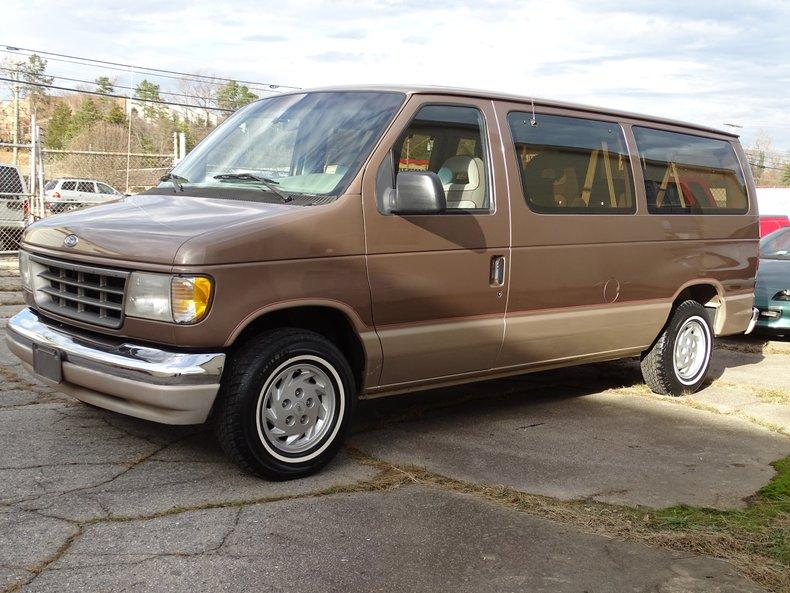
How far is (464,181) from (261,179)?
121 centimetres

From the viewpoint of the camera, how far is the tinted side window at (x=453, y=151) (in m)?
5.09

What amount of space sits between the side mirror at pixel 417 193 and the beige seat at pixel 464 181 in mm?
472

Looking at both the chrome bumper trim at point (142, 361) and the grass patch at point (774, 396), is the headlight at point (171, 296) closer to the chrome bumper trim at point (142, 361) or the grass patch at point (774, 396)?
the chrome bumper trim at point (142, 361)

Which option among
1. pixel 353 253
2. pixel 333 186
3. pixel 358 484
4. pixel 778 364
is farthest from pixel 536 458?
pixel 778 364

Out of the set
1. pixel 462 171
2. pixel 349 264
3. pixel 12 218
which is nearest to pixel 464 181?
pixel 462 171

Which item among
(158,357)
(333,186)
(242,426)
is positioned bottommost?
(242,426)

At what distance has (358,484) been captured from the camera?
4473mm

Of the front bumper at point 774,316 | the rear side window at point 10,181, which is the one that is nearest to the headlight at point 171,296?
the front bumper at point 774,316

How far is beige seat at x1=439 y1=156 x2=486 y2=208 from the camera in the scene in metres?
5.24

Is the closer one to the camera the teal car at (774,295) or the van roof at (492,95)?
the van roof at (492,95)

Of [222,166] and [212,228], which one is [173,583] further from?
[222,166]

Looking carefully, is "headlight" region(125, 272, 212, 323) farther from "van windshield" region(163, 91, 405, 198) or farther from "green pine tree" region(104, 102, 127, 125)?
"green pine tree" region(104, 102, 127, 125)

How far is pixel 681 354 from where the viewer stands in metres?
6.94

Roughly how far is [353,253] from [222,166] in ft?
3.86
